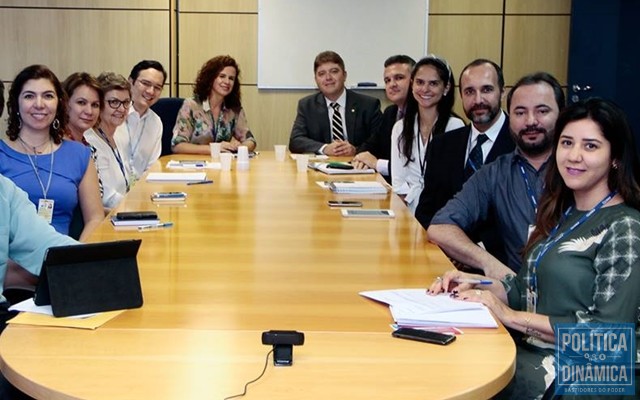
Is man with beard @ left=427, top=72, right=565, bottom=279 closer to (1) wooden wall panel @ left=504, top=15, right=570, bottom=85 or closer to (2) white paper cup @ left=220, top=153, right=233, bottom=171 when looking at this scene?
(2) white paper cup @ left=220, top=153, right=233, bottom=171

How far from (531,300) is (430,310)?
0.53 meters

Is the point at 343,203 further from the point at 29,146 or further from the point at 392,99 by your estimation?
the point at 392,99

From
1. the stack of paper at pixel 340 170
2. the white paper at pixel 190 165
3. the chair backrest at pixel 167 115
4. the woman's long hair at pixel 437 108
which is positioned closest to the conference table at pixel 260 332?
the woman's long hair at pixel 437 108

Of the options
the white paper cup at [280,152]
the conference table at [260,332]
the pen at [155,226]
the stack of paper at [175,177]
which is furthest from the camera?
the white paper cup at [280,152]

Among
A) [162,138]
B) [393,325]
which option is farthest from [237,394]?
[162,138]

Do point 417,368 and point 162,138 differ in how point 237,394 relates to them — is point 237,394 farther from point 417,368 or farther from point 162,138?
point 162,138

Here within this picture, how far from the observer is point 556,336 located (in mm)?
1981

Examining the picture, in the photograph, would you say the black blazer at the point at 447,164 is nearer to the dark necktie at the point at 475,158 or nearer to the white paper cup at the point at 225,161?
the dark necktie at the point at 475,158

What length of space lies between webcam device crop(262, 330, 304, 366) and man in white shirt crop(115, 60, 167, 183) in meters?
3.92

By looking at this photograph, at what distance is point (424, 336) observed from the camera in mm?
1659

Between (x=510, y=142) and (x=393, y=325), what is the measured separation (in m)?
1.93

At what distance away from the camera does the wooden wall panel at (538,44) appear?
23.1 feet

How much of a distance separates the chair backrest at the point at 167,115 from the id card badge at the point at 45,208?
2.85 metres

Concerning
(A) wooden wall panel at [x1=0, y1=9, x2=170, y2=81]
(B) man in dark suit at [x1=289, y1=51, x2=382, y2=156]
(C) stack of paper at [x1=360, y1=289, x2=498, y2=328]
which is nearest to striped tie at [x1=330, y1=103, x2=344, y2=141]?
(B) man in dark suit at [x1=289, y1=51, x2=382, y2=156]
